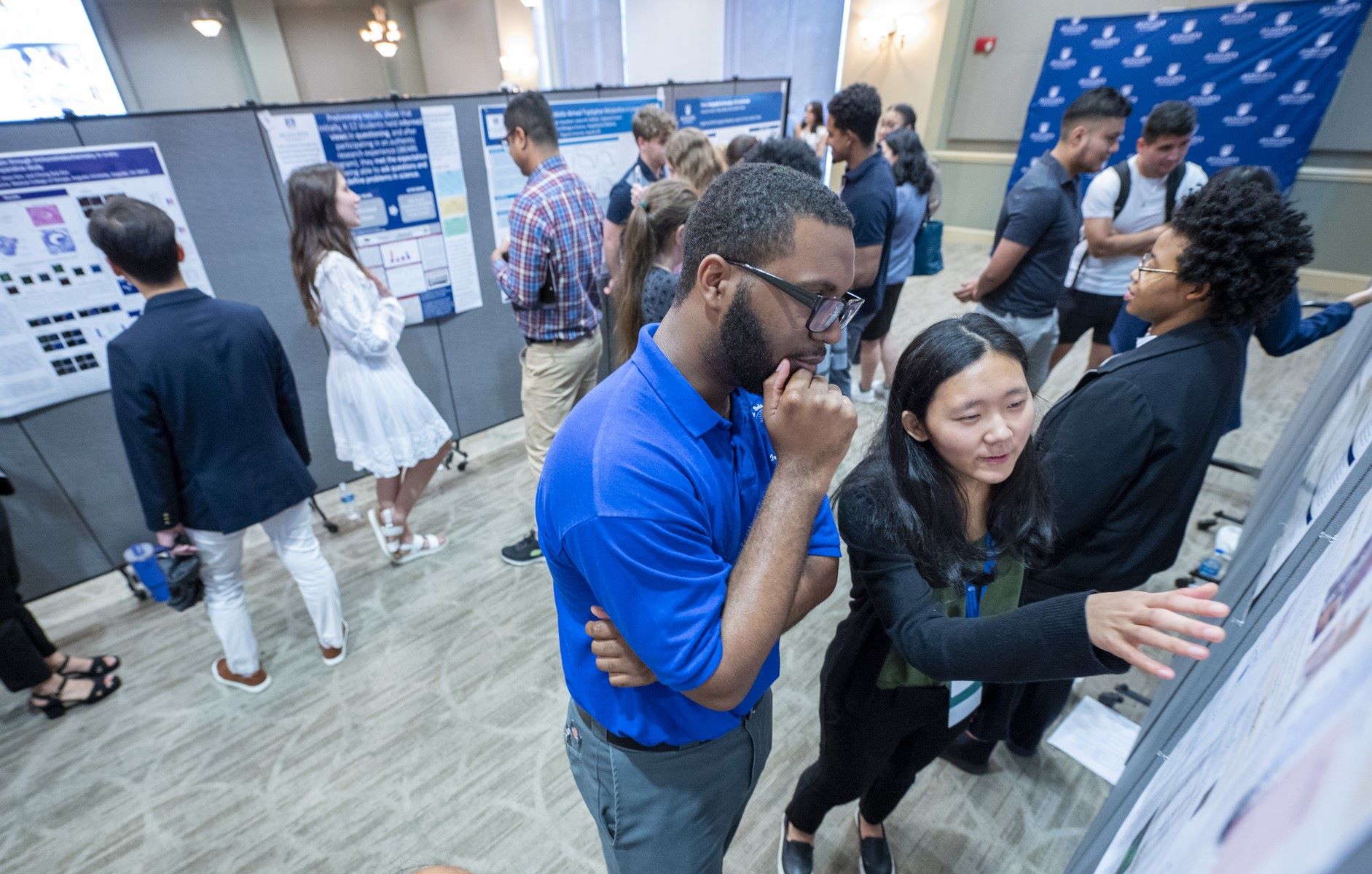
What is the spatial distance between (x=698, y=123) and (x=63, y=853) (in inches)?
194

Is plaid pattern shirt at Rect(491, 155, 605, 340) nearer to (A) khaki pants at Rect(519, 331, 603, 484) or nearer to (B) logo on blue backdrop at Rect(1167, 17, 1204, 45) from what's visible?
(A) khaki pants at Rect(519, 331, 603, 484)

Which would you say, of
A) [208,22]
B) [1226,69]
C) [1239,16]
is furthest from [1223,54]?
[208,22]

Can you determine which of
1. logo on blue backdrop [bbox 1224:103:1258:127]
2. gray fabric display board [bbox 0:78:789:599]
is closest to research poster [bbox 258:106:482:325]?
gray fabric display board [bbox 0:78:789:599]

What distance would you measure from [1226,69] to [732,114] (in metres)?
5.49

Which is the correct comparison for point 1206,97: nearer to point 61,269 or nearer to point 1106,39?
point 1106,39

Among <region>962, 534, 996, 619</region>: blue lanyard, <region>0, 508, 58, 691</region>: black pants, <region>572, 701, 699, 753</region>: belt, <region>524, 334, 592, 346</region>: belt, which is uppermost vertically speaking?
<region>962, 534, 996, 619</region>: blue lanyard

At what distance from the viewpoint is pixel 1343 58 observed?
5727 mm

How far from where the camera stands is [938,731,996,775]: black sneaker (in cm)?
203

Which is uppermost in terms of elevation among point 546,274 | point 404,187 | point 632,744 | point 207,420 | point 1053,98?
point 1053,98

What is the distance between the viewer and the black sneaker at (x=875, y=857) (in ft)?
5.88

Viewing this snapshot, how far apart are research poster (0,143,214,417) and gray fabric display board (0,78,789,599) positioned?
0.18 ft

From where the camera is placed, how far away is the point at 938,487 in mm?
1219

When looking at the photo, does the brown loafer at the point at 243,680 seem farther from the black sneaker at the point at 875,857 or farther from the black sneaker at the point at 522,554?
the black sneaker at the point at 875,857

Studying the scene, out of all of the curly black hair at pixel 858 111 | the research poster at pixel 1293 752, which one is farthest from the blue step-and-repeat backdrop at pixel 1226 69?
the research poster at pixel 1293 752
